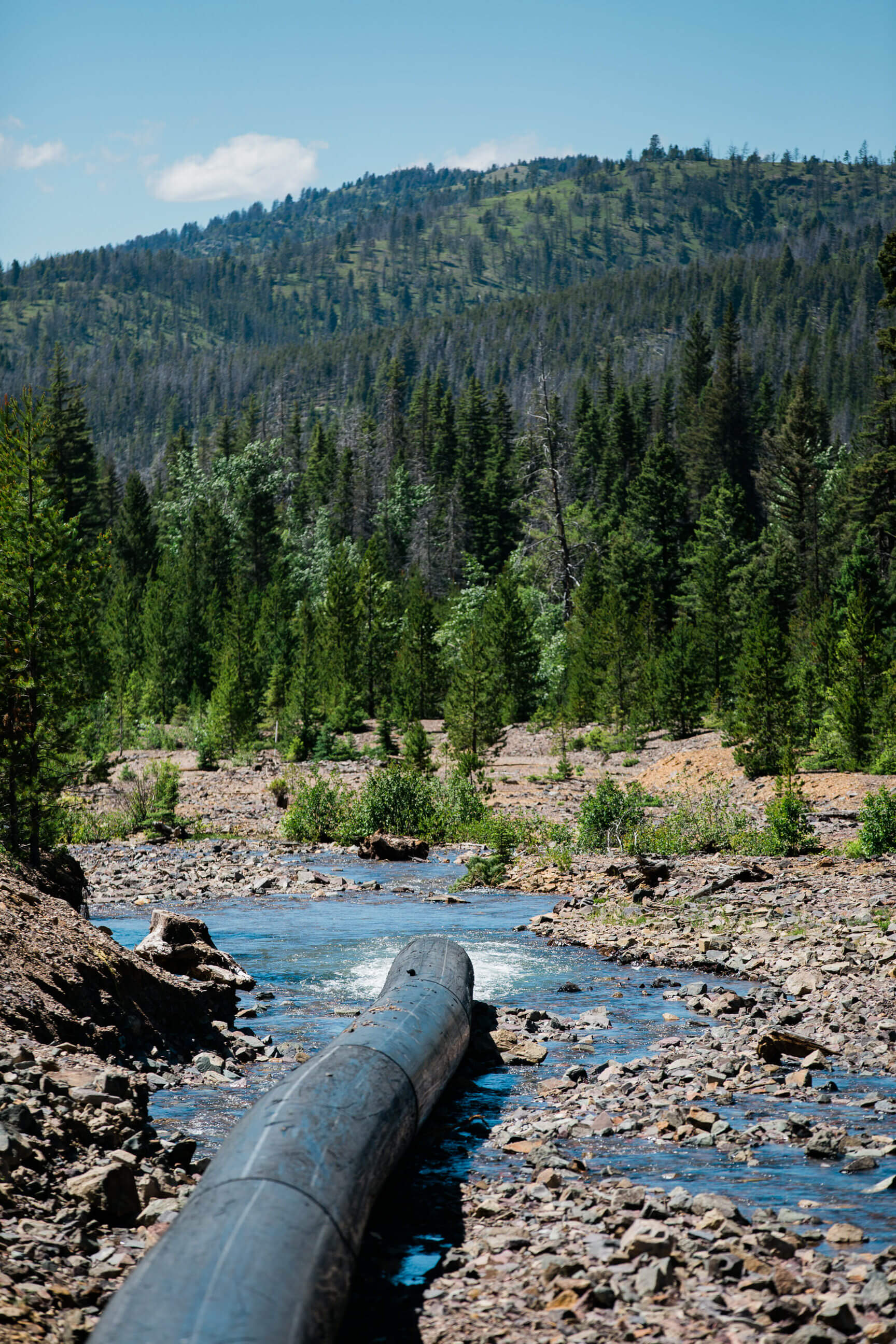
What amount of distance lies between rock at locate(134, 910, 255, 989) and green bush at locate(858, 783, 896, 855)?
10.8m

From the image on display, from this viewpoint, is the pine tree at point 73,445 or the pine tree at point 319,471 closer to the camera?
the pine tree at point 73,445

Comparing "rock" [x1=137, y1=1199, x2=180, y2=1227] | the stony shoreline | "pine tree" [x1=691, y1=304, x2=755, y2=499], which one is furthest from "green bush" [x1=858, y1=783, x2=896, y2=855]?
"pine tree" [x1=691, y1=304, x2=755, y2=499]

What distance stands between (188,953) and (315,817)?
14237 mm

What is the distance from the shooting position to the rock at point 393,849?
23.5 m

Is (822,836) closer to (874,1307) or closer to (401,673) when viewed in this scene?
(874,1307)

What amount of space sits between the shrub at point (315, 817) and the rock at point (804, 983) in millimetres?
15114

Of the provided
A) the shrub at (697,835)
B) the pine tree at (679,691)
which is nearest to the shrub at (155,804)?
the shrub at (697,835)

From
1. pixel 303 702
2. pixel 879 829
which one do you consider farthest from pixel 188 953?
pixel 303 702

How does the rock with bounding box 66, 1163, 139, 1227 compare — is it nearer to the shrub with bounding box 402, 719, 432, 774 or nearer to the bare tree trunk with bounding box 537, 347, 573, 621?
the shrub with bounding box 402, 719, 432, 774

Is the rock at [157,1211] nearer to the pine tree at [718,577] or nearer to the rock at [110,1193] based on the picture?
the rock at [110,1193]

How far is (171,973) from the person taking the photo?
36.4 ft

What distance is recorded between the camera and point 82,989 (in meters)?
9.15

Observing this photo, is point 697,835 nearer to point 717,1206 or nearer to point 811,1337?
point 717,1206

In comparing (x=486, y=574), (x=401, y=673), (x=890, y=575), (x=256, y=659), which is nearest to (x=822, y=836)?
(x=890, y=575)
